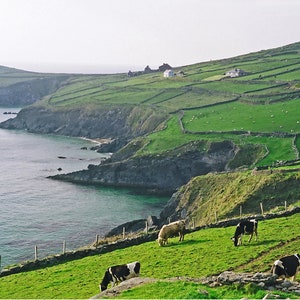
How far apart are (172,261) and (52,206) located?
56.9 meters

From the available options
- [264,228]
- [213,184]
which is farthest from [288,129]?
[264,228]

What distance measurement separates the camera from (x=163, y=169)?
100 m

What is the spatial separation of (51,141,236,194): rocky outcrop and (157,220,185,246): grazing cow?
57.5 meters

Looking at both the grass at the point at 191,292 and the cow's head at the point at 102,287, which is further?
the cow's head at the point at 102,287

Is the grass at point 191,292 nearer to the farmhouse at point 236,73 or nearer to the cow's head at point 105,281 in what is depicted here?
the cow's head at point 105,281

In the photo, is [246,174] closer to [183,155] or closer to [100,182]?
[183,155]

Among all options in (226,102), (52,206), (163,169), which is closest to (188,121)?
(226,102)

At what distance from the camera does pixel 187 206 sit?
73.2 metres

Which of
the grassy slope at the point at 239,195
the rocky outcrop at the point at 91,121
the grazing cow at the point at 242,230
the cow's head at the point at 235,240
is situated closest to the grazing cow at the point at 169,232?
the grazing cow at the point at 242,230

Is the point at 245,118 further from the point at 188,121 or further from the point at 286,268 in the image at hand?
the point at 286,268

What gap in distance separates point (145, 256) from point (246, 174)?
37.0m

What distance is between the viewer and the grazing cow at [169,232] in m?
37.0

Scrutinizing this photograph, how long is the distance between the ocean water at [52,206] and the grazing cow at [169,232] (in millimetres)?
24927

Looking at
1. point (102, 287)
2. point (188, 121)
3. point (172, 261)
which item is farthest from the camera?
point (188, 121)
